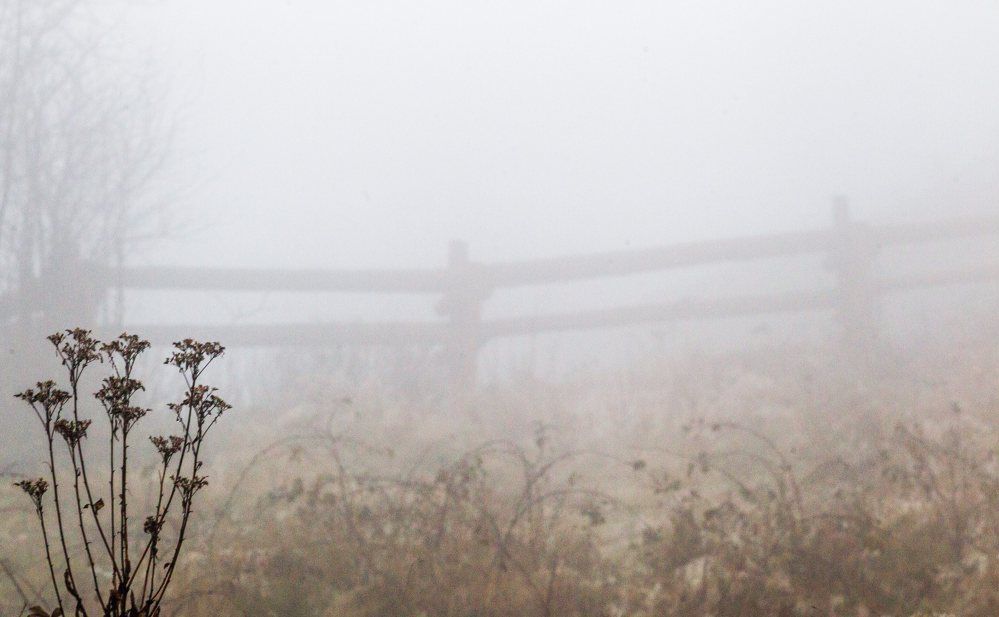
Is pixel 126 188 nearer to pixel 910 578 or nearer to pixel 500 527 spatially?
pixel 500 527

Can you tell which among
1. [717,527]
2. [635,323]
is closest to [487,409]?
[635,323]

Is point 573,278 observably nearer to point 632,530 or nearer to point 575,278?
point 575,278

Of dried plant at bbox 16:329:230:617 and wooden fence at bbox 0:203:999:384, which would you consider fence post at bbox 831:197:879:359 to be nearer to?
wooden fence at bbox 0:203:999:384

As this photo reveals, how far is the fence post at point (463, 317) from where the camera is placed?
8688 mm

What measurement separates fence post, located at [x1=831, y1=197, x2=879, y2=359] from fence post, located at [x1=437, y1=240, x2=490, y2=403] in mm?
4108

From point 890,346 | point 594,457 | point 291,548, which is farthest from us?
point 890,346

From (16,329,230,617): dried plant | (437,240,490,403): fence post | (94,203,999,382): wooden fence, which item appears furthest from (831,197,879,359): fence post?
(16,329,230,617): dried plant

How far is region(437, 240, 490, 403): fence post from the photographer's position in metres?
8.69

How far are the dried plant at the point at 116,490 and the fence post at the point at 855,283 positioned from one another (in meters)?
7.10

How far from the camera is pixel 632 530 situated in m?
4.40

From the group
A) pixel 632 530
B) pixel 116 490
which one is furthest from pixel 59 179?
pixel 632 530

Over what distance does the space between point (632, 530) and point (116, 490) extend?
3640 millimetres

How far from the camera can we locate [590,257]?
8.60 meters

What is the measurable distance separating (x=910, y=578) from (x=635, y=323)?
5561mm
